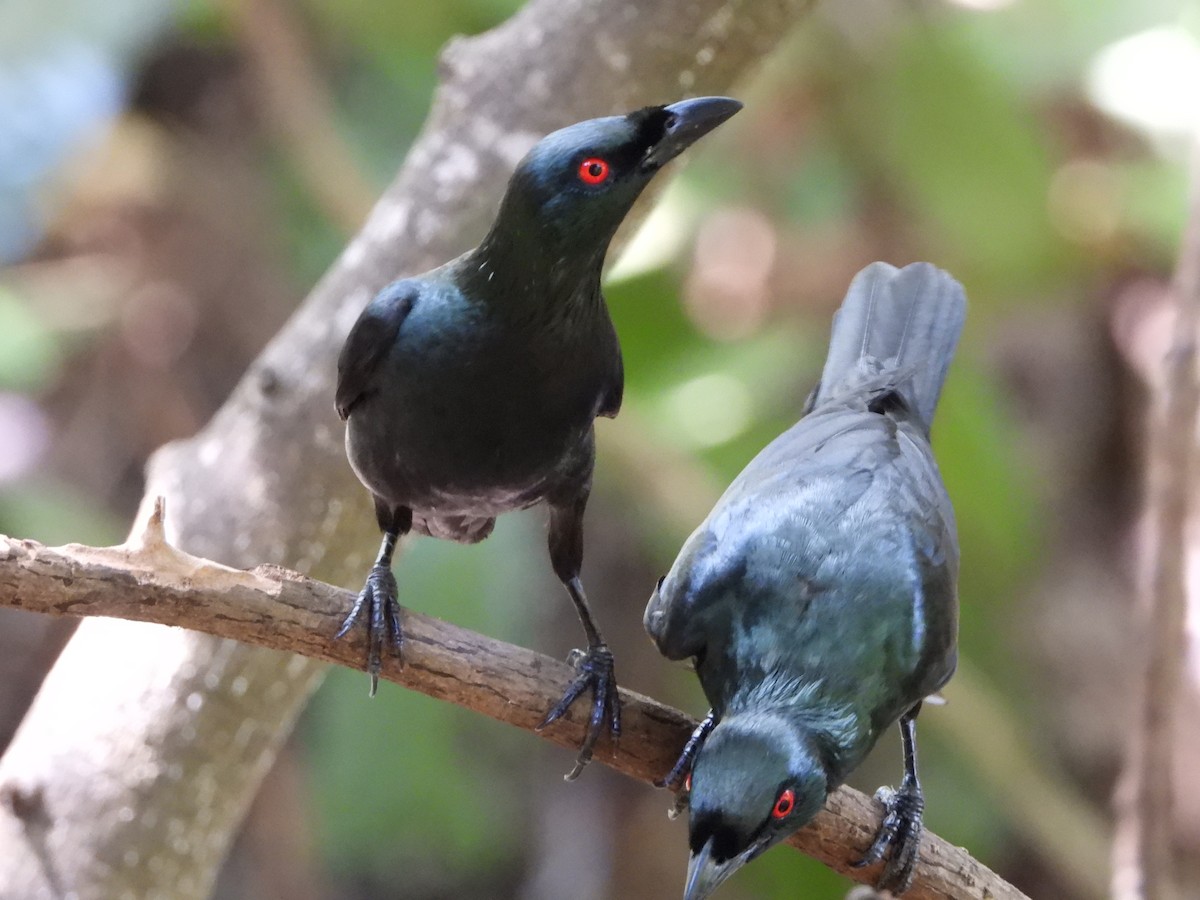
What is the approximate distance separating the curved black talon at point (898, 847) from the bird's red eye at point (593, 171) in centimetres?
124

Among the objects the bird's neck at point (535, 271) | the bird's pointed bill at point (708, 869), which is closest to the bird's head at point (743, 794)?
the bird's pointed bill at point (708, 869)

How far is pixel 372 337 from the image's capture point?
256 cm

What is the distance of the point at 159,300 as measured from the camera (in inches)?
252

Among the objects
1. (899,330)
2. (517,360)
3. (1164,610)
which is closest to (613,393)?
(517,360)

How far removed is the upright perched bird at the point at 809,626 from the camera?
2064 mm

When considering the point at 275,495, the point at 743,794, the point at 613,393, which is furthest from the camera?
the point at 275,495

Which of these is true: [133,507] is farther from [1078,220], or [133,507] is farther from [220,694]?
[1078,220]

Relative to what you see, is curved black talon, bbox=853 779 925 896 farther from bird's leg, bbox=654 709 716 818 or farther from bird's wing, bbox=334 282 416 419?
bird's wing, bbox=334 282 416 419

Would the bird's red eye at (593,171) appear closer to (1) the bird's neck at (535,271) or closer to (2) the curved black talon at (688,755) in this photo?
(1) the bird's neck at (535,271)

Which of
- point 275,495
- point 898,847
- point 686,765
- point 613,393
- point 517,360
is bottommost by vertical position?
point 898,847

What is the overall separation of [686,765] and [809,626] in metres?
0.32

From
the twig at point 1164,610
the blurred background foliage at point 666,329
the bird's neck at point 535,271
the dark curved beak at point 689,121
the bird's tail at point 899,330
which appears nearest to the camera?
the dark curved beak at point 689,121

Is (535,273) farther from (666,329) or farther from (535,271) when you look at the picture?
(666,329)

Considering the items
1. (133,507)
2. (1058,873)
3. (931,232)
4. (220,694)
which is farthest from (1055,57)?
(133,507)
